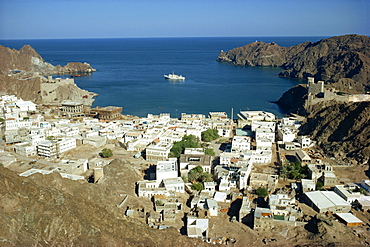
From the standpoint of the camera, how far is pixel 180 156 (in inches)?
1217

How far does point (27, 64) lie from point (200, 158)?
279 ft

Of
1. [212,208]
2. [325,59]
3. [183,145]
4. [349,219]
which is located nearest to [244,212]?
[212,208]

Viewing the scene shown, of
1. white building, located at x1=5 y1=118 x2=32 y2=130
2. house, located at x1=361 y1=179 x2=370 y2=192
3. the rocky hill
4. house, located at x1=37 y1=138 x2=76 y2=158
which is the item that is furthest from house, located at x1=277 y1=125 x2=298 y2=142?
white building, located at x1=5 y1=118 x2=32 y2=130

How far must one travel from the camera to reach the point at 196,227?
2070 cm

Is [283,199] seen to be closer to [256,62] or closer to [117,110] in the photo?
[117,110]

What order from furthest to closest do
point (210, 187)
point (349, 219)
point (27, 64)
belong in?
point (27, 64) → point (210, 187) → point (349, 219)

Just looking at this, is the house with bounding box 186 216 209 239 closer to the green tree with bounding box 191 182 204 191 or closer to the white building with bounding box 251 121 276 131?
the green tree with bounding box 191 182 204 191

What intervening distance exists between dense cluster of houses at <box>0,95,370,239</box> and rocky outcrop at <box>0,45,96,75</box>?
50.9 m

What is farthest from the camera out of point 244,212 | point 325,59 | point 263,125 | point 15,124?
point 325,59

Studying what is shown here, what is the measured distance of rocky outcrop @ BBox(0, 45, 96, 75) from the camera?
94.1 m

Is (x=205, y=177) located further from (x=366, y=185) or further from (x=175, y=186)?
(x=366, y=185)

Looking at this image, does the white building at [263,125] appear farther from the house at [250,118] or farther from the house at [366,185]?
the house at [366,185]

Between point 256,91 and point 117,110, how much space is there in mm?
33825

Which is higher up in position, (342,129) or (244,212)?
(342,129)
